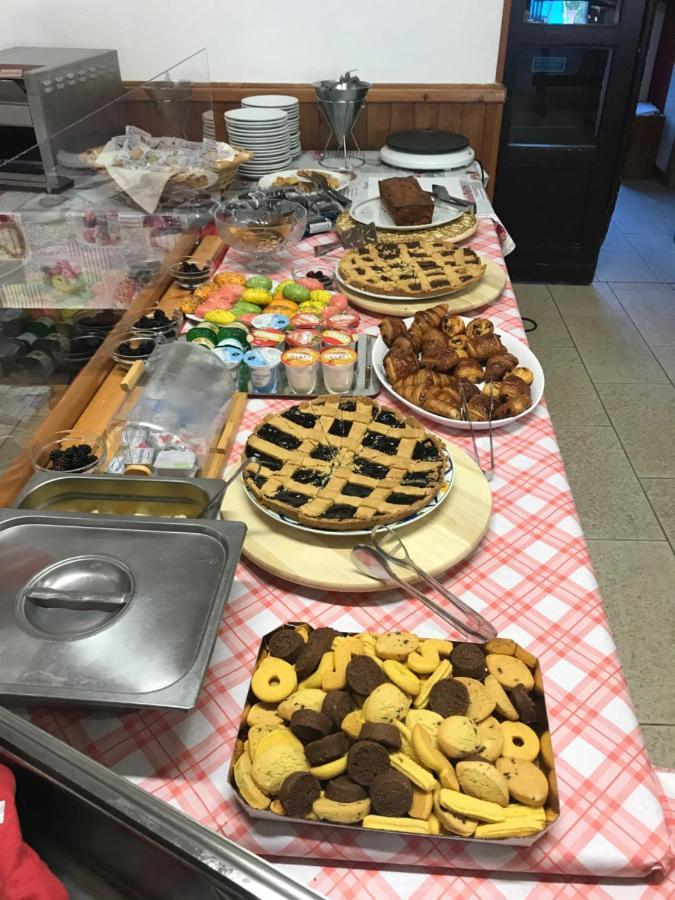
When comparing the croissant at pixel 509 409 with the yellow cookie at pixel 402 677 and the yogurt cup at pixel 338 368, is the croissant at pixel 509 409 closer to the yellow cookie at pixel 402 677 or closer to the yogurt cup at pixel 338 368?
the yogurt cup at pixel 338 368

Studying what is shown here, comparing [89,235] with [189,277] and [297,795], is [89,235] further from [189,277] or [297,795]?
[297,795]

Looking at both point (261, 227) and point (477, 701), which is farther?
point (261, 227)

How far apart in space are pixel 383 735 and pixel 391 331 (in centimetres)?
92

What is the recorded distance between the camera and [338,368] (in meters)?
1.30

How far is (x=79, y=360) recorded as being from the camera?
1.32 m

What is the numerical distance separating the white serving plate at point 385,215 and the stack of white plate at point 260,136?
0.53 meters

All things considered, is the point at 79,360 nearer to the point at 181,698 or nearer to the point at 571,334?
the point at 181,698

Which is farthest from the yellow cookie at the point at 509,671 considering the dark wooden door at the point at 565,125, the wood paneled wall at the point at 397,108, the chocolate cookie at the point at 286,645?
the dark wooden door at the point at 565,125

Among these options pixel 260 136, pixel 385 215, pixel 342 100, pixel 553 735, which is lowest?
pixel 553 735

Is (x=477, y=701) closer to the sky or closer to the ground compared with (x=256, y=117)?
closer to the ground

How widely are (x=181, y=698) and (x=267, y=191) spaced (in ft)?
5.73

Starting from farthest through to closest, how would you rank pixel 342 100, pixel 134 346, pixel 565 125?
1. pixel 565 125
2. pixel 342 100
3. pixel 134 346

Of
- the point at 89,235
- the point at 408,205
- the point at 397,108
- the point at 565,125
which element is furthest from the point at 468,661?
the point at 565,125

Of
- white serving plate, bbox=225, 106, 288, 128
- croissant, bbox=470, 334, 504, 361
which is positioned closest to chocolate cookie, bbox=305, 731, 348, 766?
croissant, bbox=470, 334, 504, 361
